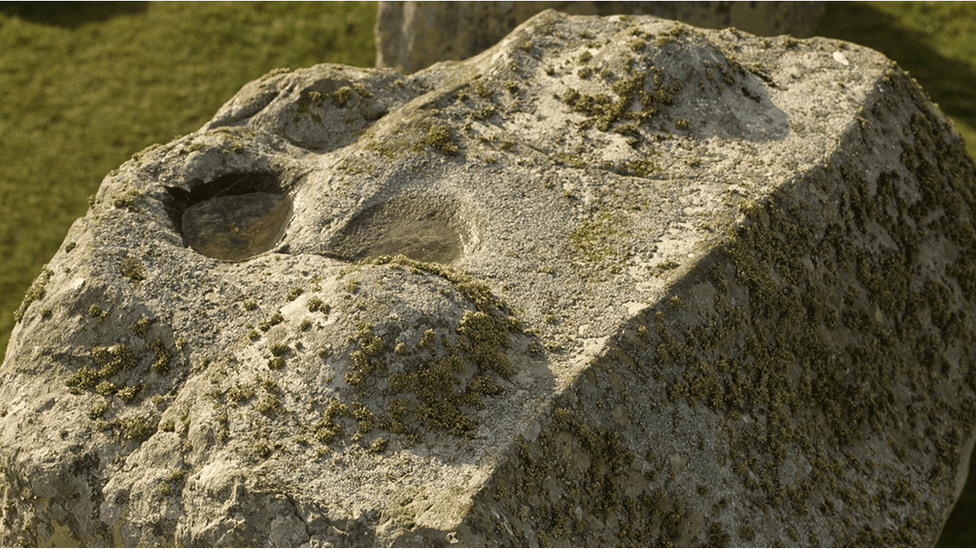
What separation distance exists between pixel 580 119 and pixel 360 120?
2140mm

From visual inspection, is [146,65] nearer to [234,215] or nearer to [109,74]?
[109,74]

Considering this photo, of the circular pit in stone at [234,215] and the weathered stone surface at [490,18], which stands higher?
the weathered stone surface at [490,18]

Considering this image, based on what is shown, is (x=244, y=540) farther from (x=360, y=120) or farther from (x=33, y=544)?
(x=360, y=120)

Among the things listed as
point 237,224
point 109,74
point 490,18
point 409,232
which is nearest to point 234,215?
point 237,224

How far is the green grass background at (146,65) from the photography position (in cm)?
1345

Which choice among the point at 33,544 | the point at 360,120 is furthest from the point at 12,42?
the point at 33,544

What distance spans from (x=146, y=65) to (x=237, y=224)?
33.4 ft

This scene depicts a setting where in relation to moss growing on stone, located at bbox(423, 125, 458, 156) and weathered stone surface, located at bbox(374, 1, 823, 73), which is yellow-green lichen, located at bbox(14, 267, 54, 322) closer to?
moss growing on stone, located at bbox(423, 125, 458, 156)

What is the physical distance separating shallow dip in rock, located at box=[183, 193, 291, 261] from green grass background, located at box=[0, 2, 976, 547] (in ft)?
21.7

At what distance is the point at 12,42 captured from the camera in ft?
52.6

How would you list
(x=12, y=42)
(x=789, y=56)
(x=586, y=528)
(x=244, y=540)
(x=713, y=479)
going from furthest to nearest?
(x=12, y=42) < (x=789, y=56) < (x=713, y=479) < (x=586, y=528) < (x=244, y=540)

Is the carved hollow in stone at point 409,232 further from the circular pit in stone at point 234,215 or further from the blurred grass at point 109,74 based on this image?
the blurred grass at point 109,74

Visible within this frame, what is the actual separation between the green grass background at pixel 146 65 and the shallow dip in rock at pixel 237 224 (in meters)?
6.62

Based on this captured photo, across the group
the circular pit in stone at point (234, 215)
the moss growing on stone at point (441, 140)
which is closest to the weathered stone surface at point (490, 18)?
the moss growing on stone at point (441, 140)
